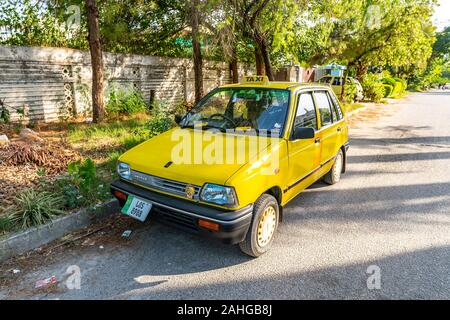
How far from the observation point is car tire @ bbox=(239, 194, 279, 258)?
9.98 ft

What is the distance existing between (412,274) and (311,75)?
2589cm

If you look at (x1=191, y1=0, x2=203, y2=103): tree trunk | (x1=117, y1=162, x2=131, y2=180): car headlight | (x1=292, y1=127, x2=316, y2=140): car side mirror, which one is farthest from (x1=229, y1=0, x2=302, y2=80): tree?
(x1=117, y1=162, x2=131, y2=180): car headlight

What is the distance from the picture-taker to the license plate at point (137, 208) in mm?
3096

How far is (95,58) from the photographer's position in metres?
7.78

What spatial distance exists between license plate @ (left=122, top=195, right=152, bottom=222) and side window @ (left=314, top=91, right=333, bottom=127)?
8.82ft

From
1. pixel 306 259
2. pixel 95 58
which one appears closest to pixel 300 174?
pixel 306 259

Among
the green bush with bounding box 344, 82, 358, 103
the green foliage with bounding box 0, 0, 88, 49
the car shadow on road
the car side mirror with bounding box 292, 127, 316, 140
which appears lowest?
the car shadow on road

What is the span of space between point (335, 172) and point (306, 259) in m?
2.49

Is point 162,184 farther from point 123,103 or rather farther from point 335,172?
point 123,103

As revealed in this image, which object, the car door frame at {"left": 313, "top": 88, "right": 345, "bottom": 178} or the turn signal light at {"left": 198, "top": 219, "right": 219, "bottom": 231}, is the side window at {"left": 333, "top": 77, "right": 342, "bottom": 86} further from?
the turn signal light at {"left": 198, "top": 219, "right": 219, "bottom": 231}

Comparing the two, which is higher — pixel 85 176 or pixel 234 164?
pixel 234 164

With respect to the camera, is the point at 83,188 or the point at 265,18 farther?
the point at 265,18
